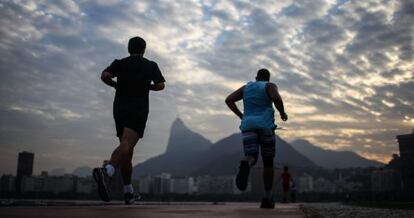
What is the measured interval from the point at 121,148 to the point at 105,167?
47 cm

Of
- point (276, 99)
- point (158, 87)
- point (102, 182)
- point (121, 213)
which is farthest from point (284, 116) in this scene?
point (121, 213)

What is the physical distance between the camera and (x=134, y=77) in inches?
235

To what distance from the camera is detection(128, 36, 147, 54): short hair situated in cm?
628

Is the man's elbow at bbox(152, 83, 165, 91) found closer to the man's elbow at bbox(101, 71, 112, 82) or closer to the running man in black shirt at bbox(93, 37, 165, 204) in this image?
the running man in black shirt at bbox(93, 37, 165, 204)

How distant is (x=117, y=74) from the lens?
19.8 ft

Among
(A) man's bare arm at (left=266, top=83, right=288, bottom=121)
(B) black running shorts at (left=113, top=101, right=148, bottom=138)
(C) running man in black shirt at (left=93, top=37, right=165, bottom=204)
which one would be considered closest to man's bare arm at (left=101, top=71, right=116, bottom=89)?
(C) running man in black shirt at (left=93, top=37, right=165, bottom=204)

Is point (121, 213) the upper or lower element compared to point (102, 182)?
lower

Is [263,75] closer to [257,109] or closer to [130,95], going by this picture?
[257,109]

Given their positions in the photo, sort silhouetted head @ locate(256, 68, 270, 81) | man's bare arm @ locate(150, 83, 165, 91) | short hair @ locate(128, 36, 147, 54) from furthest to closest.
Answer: silhouetted head @ locate(256, 68, 270, 81)
short hair @ locate(128, 36, 147, 54)
man's bare arm @ locate(150, 83, 165, 91)

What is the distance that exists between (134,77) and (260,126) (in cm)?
231

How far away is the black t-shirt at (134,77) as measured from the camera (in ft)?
19.3

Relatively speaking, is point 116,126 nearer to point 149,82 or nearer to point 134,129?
point 134,129

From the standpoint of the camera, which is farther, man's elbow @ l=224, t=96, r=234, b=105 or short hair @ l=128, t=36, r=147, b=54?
man's elbow @ l=224, t=96, r=234, b=105

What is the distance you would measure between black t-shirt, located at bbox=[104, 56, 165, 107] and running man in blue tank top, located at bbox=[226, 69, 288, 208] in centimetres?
186
